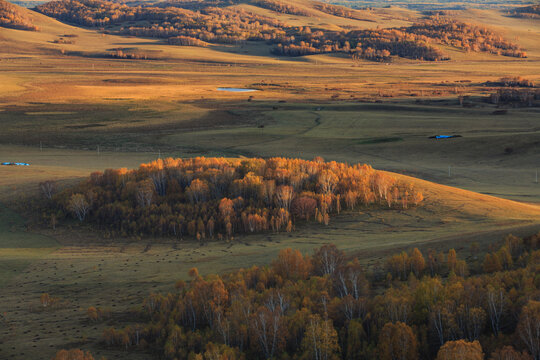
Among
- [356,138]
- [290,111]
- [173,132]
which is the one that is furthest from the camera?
[290,111]

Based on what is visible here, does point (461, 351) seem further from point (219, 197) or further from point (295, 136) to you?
point (295, 136)

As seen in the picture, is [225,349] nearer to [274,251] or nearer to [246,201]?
[274,251]

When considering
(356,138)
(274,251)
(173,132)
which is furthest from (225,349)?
(173,132)

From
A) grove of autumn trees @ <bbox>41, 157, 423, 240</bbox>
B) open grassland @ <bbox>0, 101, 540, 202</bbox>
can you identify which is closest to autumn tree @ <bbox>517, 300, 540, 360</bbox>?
grove of autumn trees @ <bbox>41, 157, 423, 240</bbox>

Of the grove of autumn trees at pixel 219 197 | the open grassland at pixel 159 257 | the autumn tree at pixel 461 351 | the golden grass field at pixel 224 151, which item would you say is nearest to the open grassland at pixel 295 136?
the golden grass field at pixel 224 151

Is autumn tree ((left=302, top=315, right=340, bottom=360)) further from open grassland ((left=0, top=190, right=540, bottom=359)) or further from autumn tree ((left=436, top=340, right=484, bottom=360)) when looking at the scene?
open grassland ((left=0, top=190, right=540, bottom=359))
